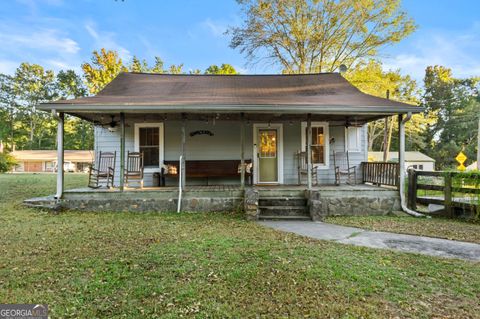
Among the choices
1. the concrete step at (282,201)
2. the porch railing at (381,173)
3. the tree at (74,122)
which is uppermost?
the tree at (74,122)

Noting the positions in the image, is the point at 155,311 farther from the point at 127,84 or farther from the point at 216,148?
the point at 127,84

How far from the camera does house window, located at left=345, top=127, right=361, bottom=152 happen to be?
9181 mm

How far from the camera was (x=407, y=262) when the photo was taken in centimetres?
376

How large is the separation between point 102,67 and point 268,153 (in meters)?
20.6

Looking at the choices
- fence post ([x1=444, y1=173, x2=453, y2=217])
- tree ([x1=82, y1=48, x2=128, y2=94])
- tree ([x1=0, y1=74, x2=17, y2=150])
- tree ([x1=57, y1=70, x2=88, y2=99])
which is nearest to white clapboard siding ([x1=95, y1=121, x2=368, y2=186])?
fence post ([x1=444, y1=173, x2=453, y2=217])

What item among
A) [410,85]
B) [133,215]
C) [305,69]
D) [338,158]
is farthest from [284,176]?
[410,85]

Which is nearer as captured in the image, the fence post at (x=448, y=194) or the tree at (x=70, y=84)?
the fence post at (x=448, y=194)

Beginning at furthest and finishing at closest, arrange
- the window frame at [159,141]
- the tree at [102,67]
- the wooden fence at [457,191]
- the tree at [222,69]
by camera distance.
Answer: the tree at [222,69] → the tree at [102,67] → the window frame at [159,141] → the wooden fence at [457,191]

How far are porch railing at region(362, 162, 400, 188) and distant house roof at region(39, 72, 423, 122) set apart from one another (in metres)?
1.60

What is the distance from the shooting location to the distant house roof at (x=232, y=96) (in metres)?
6.65
